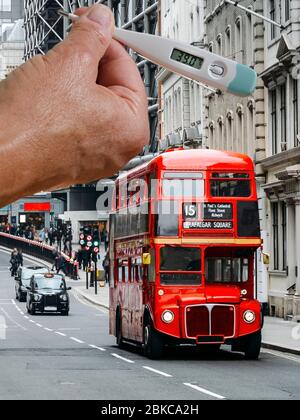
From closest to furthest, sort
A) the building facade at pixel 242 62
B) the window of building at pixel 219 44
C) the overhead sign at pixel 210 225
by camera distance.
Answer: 1. the overhead sign at pixel 210 225
2. the building facade at pixel 242 62
3. the window of building at pixel 219 44

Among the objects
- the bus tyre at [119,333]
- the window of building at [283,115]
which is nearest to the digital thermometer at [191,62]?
the bus tyre at [119,333]

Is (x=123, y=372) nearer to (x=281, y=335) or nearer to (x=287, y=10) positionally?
(x=281, y=335)

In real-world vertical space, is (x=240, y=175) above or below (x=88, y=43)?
above

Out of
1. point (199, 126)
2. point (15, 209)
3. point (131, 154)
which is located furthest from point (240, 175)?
point (15, 209)

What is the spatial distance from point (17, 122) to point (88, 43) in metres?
0.27

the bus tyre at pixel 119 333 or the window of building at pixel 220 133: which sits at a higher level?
the window of building at pixel 220 133

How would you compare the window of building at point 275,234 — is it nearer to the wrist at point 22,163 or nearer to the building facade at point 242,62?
the building facade at point 242,62

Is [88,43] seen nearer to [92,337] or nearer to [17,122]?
[17,122]

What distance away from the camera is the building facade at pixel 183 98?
58.4 meters

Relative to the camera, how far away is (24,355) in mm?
32156

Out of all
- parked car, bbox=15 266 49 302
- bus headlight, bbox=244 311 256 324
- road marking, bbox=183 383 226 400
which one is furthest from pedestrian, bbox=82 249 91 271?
road marking, bbox=183 383 226 400

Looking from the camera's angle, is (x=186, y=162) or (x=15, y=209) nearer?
(x=186, y=162)

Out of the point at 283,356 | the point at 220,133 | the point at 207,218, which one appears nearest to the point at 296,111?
the point at 220,133

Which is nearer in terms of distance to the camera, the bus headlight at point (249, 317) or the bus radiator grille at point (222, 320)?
the bus radiator grille at point (222, 320)
